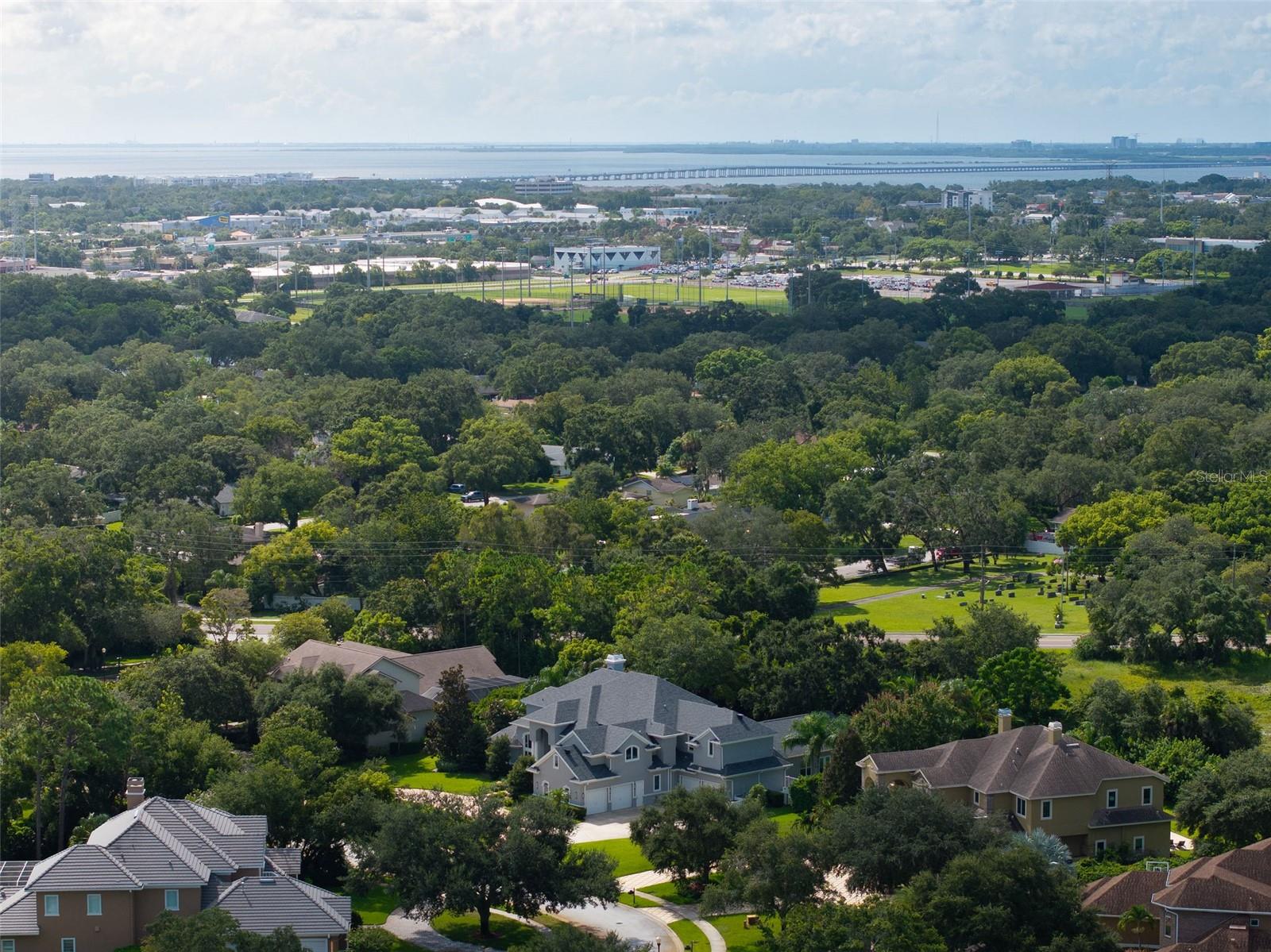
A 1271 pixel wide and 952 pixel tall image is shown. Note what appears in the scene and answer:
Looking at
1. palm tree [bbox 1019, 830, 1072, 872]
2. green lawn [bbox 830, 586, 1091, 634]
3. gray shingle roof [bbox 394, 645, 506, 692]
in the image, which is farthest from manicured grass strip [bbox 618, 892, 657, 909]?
green lawn [bbox 830, 586, 1091, 634]

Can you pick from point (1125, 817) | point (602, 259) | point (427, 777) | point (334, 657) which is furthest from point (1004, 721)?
point (602, 259)

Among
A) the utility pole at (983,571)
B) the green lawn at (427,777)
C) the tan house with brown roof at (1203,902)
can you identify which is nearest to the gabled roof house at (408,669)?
the green lawn at (427,777)

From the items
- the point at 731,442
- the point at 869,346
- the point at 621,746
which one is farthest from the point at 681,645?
the point at 869,346

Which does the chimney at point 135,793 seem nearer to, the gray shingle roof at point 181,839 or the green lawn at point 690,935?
the gray shingle roof at point 181,839

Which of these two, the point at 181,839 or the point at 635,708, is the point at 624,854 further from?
the point at 181,839

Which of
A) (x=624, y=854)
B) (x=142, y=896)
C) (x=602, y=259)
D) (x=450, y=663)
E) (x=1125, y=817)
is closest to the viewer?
(x=142, y=896)

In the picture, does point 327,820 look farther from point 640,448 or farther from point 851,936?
point 640,448

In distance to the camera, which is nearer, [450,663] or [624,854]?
[624,854]
